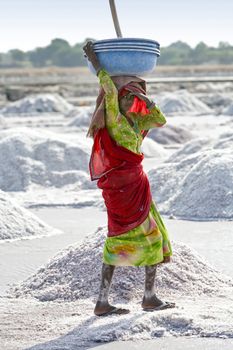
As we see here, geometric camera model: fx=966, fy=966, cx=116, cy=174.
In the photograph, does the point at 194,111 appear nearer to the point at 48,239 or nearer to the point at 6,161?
the point at 6,161

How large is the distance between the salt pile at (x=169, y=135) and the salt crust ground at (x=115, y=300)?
870 cm

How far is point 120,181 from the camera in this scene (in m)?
3.45

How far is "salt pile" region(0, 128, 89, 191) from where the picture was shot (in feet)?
28.3

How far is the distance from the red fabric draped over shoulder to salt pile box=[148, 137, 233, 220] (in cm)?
309

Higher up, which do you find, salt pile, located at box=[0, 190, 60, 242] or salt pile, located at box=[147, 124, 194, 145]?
salt pile, located at box=[147, 124, 194, 145]

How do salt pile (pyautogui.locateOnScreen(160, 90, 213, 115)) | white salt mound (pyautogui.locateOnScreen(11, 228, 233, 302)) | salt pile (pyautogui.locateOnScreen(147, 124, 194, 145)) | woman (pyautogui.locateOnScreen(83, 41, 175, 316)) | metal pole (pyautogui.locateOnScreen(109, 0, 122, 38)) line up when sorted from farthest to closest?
salt pile (pyautogui.locateOnScreen(160, 90, 213, 115)), salt pile (pyautogui.locateOnScreen(147, 124, 194, 145)), white salt mound (pyautogui.locateOnScreen(11, 228, 233, 302)), metal pole (pyautogui.locateOnScreen(109, 0, 122, 38)), woman (pyautogui.locateOnScreen(83, 41, 175, 316))

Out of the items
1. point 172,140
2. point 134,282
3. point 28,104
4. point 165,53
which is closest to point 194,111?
point 28,104

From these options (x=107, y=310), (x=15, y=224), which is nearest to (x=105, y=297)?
(x=107, y=310)

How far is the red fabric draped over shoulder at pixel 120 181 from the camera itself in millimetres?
3443

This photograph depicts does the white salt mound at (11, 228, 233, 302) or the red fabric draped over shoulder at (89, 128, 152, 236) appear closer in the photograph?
the red fabric draped over shoulder at (89, 128, 152, 236)

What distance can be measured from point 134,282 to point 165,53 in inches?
4062

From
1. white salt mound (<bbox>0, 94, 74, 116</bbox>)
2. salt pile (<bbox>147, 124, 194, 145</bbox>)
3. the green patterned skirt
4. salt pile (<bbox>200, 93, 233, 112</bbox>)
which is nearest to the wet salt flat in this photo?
the green patterned skirt

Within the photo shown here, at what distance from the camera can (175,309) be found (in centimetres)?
354

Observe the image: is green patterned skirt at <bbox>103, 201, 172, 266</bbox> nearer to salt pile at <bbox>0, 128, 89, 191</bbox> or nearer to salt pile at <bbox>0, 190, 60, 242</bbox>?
salt pile at <bbox>0, 190, 60, 242</bbox>
